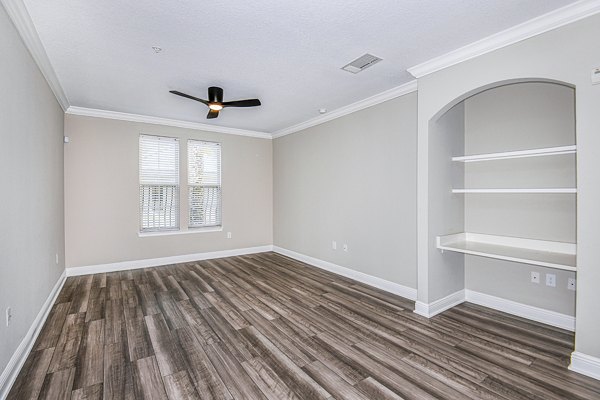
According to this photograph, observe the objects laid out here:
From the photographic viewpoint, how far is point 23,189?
2.41m

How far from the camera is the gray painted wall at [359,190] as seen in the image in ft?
12.2

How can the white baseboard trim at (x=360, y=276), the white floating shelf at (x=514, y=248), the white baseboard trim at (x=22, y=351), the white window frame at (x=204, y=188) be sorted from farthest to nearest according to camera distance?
the white window frame at (x=204, y=188), the white baseboard trim at (x=360, y=276), the white floating shelf at (x=514, y=248), the white baseboard trim at (x=22, y=351)

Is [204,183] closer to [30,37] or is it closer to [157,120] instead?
[157,120]

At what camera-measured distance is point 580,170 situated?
214 centimetres

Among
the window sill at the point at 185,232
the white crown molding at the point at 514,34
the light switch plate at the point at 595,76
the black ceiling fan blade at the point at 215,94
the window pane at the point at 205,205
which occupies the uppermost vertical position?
the white crown molding at the point at 514,34

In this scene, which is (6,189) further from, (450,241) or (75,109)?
(450,241)

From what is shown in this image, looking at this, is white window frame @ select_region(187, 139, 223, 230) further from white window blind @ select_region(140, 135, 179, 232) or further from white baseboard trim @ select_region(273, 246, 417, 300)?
white baseboard trim @ select_region(273, 246, 417, 300)

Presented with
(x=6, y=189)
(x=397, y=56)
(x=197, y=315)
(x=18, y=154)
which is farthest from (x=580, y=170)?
(x=18, y=154)

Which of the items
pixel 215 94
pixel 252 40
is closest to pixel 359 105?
pixel 215 94

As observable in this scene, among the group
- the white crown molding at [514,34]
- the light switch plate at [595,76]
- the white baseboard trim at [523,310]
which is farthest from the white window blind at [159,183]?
the light switch plate at [595,76]

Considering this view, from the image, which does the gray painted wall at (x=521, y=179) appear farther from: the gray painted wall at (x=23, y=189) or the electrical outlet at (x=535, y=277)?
the gray painted wall at (x=23, y=189)

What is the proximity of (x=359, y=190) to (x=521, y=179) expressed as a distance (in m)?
1.96

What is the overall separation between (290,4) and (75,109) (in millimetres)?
4235

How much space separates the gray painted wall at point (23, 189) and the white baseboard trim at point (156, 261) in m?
1.15
